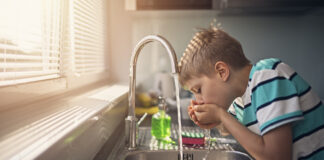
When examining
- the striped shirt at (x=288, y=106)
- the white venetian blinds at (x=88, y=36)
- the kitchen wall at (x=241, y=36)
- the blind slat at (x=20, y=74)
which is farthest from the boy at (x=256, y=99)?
the kitchen wall at (x=241, y=36)

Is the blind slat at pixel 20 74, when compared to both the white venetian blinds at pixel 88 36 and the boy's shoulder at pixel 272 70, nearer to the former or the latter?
the white venetian blinds at pixel 88 36

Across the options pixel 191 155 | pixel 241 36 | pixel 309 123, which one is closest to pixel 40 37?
pixel 191 155

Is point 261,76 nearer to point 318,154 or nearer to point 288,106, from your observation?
point 288,106

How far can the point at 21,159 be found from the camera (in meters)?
0.42

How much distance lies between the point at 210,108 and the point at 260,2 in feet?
3.57

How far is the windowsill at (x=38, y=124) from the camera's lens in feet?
1.55

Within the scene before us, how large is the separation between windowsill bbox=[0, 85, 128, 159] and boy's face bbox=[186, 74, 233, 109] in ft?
1.14

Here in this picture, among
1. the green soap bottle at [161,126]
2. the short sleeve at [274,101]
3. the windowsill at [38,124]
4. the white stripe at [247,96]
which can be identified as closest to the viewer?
the windowsill at [38,124]

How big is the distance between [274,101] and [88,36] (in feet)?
3.80

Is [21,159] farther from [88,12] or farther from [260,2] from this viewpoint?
[260,2]

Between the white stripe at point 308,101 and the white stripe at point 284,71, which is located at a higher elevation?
the white stripe at point 284,71

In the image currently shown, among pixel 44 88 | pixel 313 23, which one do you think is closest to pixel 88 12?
pixel 44 88

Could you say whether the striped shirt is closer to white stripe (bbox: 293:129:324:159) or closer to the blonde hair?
white stripe (bbox: 293:129:324:159)

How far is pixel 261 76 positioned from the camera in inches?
27.9
